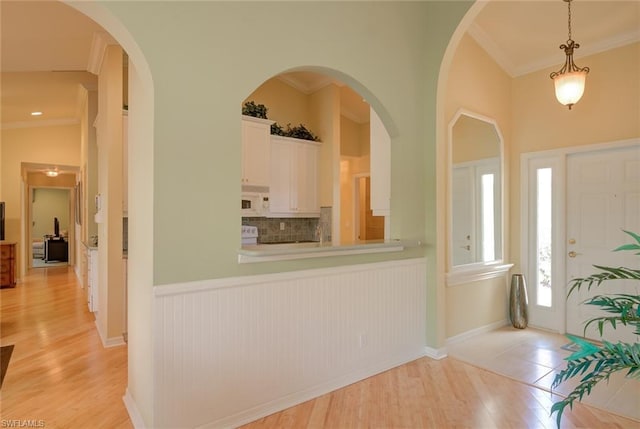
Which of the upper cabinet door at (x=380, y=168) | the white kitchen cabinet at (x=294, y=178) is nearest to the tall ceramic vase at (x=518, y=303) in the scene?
the upper cabinet door at (x=380, y=168)

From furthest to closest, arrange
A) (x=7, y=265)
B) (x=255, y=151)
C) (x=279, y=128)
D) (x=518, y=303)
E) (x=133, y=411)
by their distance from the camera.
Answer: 1. (x=7, y=265)
2. (x=279, y=128)
3. (x=255, y=151)
4. (x=518, y=303)
5. (x=133, y=411)

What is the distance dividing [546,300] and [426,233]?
204cm

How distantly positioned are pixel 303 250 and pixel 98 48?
3148mm

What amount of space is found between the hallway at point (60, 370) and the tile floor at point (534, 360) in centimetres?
291

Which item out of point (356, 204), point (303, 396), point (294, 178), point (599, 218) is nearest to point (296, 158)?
point (294, 178)

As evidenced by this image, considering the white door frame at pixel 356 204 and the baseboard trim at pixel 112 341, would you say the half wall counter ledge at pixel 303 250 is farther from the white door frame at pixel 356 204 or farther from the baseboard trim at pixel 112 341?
the white door frame at pixel 356 204

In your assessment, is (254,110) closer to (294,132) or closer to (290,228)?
(294,132)

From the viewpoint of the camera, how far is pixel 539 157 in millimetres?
4266

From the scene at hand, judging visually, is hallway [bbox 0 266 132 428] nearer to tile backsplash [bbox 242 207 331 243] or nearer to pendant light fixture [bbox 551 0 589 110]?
tile backsplash [bbox 242 207 331 243]

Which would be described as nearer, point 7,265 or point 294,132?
point 294,132

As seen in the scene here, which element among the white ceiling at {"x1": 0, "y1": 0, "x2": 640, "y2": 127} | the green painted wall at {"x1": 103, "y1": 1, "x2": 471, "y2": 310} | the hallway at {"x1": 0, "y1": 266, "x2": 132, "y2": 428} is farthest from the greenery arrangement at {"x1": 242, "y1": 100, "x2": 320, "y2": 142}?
the hallway at {"x1": 0, "y1": 266, "x2": 132, "y2": 428}

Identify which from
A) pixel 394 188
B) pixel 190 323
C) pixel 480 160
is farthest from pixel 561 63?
pixel 190 323

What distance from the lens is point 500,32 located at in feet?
12.9

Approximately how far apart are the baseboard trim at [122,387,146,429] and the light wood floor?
37 millimetres
